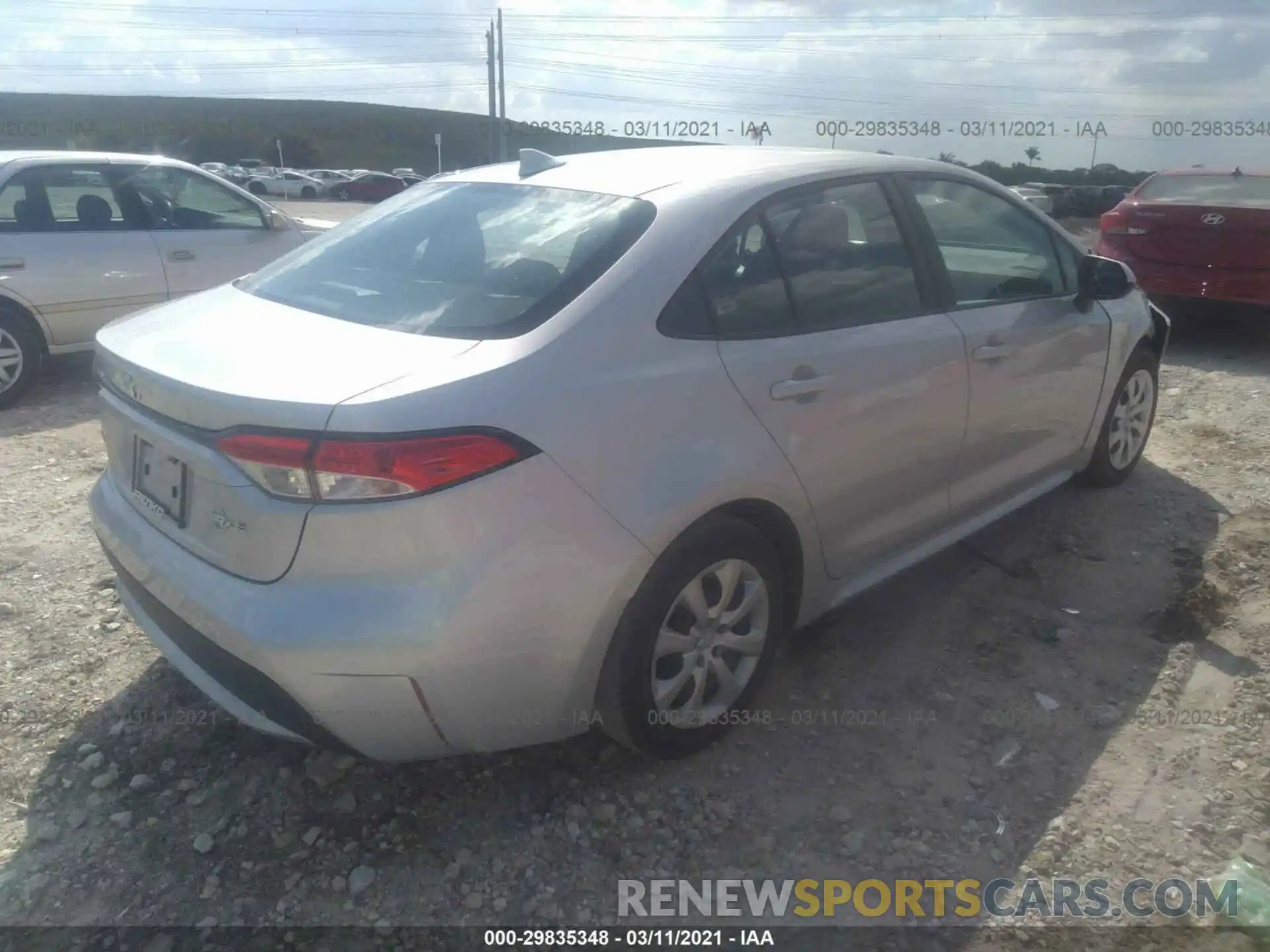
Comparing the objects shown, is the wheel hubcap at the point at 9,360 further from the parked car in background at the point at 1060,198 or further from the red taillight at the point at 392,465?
the parked car in background at the point at 1060,198

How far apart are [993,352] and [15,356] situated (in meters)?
5.91

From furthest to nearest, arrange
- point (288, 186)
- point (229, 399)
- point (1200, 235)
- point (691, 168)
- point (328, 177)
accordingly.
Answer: point (328, 177), point (288, 186), point (1200, 235), point (691, 168), point (229, 399)

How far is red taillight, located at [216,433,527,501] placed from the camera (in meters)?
2.03

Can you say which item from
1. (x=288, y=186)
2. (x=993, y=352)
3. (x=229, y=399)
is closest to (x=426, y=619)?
(x=229, y=399)

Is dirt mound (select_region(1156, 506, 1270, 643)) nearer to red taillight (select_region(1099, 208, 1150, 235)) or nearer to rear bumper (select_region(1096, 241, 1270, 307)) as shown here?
rear bumper (select_region(1096, 241, 1270, 307))

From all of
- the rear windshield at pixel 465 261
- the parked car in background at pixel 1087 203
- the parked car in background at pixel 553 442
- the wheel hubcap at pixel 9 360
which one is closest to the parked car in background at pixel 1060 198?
the parked car in background at pixel 1087 203

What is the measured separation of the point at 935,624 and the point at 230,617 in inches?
96.1

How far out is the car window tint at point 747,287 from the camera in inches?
104

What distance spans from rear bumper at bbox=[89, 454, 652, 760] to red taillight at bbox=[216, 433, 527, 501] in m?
0.04

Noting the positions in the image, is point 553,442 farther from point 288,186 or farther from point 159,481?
point 288,186

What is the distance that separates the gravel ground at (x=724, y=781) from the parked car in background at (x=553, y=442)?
30 cm

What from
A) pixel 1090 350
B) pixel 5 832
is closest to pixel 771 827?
pixel 5 832

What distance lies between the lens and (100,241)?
6.60 m

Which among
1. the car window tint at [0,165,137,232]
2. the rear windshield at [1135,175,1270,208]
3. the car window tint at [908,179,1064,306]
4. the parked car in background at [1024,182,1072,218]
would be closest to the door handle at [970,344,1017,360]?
the car window tint at [908,179,1064,306]
